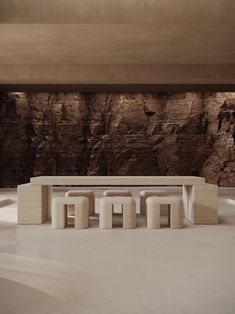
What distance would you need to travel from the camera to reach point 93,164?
17.7 meters

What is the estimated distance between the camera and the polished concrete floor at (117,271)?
2961 mm

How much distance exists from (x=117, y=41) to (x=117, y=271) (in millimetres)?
5963

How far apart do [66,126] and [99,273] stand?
1423 centimetres

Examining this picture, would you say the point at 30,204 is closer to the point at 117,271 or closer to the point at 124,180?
the point at 124,180

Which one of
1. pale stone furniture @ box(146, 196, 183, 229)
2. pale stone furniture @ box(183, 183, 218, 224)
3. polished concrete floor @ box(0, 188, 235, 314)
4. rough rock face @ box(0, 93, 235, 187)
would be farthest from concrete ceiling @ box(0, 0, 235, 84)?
rough rock face @ box(0, 93, 235, 187)

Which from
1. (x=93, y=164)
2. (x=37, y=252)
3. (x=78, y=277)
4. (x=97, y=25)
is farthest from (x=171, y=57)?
(x=93, y=164)

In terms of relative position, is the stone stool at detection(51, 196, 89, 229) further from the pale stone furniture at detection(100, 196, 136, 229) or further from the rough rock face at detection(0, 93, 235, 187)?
the rough rock face at detection(0, 93, 235, 187)

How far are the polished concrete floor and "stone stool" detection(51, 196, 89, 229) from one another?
0.19 meters

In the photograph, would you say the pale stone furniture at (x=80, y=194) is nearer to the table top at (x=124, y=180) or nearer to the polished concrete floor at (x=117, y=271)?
the table top at (x=124, y=180)

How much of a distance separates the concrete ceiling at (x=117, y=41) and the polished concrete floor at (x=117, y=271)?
3.77 meters

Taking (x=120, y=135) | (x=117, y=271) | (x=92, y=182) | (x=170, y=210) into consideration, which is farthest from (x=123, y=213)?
(x=120, y=135)

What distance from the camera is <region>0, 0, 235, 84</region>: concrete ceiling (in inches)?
269

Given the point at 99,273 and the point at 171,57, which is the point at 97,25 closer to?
the point at 171,57

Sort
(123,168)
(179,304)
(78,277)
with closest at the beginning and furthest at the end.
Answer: (179,304)
(78,277)
(123,168)
